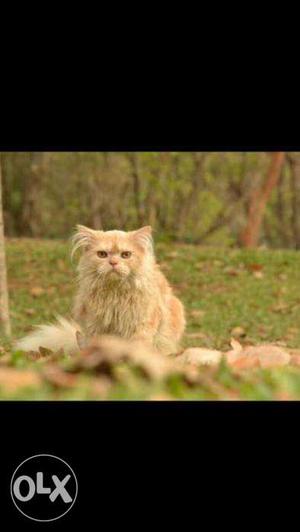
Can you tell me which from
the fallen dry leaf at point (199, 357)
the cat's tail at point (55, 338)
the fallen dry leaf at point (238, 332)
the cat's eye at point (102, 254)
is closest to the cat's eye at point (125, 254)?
the cat's eye at point (102, 254)

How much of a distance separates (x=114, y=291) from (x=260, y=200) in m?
10.4

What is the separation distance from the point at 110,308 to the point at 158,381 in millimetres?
3225

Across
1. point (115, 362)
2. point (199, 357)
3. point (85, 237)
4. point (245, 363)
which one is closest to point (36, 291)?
point (85, 237)

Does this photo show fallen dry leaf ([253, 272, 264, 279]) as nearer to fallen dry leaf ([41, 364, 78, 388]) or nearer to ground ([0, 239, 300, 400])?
ground ([0, 239, 300, 400])

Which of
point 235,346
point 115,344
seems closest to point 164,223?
point 235,346

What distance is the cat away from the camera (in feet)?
21.0

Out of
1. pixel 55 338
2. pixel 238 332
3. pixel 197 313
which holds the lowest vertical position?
pixel 238 332

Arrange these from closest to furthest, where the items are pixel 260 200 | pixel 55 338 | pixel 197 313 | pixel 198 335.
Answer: pixel 55 338
pixel 198 335
pixel 197 313
pixel 260 200

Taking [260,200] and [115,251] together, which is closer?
[115,251]

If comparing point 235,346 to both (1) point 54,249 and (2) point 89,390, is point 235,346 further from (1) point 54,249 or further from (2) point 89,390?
(1) point 54,249

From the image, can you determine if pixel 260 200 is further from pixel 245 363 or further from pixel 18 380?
pixel 18 380

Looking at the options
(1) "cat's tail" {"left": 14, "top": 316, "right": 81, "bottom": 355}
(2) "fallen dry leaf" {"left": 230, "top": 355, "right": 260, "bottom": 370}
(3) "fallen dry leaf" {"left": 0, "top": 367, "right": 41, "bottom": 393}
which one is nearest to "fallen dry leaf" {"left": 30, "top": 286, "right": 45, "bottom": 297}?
(1) "cat's tail" {"left": 14, "top": 316, "right": 81, "bottom": 355}

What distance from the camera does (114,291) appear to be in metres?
6.49

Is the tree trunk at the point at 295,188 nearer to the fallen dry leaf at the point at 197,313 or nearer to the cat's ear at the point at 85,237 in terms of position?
the fallen dry leaf at the point at 197,313
